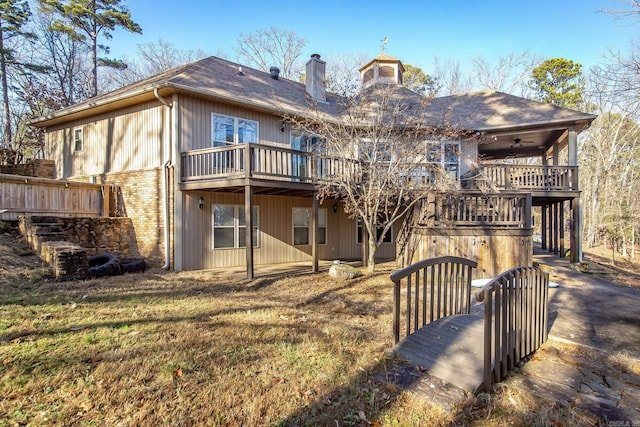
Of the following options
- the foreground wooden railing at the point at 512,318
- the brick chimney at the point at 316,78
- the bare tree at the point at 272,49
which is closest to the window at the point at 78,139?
the brick chimney at the point at 316,78

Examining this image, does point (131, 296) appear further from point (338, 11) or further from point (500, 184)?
point (338, 11)

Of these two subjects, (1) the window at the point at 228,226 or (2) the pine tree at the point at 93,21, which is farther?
(2) the pine tree at the point at 93,21

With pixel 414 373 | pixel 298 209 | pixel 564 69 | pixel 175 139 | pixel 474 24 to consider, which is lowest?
pixel 414 373

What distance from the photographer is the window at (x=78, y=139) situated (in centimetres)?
1309

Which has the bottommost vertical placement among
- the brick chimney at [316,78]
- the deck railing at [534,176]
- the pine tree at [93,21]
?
the deck railing at [534,176]

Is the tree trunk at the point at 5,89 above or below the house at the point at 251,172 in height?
above

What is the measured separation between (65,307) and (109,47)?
2332cm

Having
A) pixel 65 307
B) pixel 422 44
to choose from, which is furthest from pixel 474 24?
pixel 65 307

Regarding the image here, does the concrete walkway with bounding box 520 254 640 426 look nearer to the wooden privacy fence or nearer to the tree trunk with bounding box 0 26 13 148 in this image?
the wooden privacy fence

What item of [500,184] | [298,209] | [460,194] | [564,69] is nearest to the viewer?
[460,194]

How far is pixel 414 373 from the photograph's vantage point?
11.9 feet

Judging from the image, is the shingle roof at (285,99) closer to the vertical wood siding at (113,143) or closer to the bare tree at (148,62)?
the vertical wood siding at (113,143)

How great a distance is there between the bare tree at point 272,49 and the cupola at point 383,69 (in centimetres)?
1054

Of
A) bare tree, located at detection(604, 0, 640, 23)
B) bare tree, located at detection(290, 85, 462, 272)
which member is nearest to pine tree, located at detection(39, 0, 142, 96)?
bare tree, located at detection(290, 85, 462, 272)
